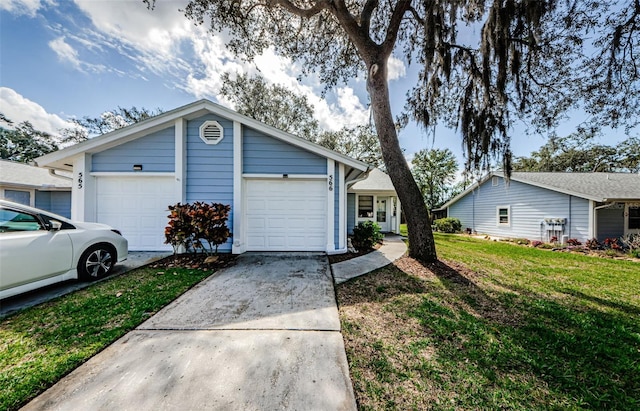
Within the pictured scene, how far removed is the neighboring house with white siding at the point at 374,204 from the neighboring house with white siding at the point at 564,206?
4.21m

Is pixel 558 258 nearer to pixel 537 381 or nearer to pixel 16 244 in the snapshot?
pixel 537 381

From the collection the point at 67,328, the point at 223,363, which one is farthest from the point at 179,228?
the point at 223,363

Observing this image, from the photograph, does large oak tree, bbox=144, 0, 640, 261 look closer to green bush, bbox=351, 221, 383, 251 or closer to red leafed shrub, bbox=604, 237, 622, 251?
green bush, bbox=351, 221, 383, 251

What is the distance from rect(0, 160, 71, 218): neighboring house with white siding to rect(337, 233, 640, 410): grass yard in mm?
12570

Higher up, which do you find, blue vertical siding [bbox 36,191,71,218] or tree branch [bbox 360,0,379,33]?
tree branch [bbox 360,0,379,33]

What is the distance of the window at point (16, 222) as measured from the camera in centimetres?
324

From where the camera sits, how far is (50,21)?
628cm

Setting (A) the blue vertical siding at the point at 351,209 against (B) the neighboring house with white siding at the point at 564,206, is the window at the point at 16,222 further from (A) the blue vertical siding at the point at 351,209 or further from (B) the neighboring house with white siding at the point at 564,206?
(A) the blue vertical siding at the point at 351,209

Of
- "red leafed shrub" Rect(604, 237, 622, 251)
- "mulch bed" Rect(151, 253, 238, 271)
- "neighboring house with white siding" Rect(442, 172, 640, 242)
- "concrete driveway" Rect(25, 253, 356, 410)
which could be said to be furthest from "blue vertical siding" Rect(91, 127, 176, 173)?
"red leafed shrub" Rect(604, 237, 622, 251)

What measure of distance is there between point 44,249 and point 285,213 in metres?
4.58

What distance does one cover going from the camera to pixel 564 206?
34.7 feet

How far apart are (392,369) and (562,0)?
696 cm

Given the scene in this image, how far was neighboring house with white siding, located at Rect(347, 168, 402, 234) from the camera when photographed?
12906 millimetres

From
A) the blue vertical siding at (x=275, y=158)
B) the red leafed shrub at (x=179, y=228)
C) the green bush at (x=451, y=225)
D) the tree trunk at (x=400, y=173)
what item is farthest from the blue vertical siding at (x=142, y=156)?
the green bush at (x=451, y=225)
